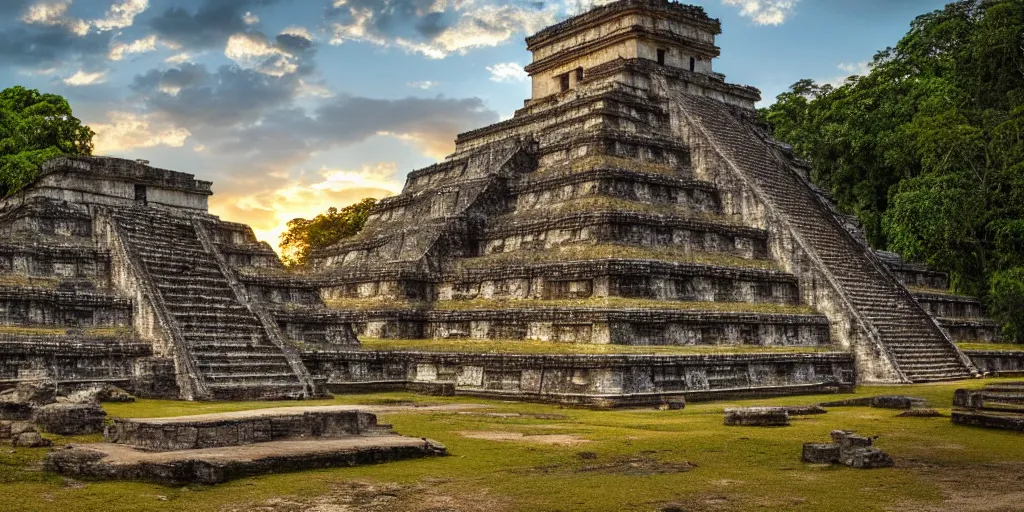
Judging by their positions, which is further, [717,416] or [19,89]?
[19,89]

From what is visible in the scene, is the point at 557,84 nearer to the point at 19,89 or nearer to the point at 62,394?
the point at 19,89

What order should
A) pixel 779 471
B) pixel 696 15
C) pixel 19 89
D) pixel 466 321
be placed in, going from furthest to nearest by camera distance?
pixel 19 89 < pixel 696 15 < pixel 466 321 < pixel 779 471

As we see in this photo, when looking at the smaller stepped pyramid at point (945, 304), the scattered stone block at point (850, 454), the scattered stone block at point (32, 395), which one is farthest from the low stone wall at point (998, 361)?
the scattered stone block at point (32, 395)

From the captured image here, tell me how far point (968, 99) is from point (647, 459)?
32.7 m

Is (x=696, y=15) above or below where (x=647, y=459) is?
above

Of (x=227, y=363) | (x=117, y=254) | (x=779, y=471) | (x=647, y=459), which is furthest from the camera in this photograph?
(x=117, y=254)

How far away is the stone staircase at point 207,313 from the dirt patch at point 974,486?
43.7ft

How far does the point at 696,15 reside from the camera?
38.9 metres

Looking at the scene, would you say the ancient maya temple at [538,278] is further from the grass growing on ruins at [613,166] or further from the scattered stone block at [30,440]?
the scattered stone block at [30,440]

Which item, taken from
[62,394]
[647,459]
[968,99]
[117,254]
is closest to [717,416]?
[647,459]

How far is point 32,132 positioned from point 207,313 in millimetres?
22239

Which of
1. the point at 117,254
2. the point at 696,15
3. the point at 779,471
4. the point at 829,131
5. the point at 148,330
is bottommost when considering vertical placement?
the point at 779,471

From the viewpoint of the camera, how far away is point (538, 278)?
26.4 m

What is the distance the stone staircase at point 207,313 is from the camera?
20.8 m
